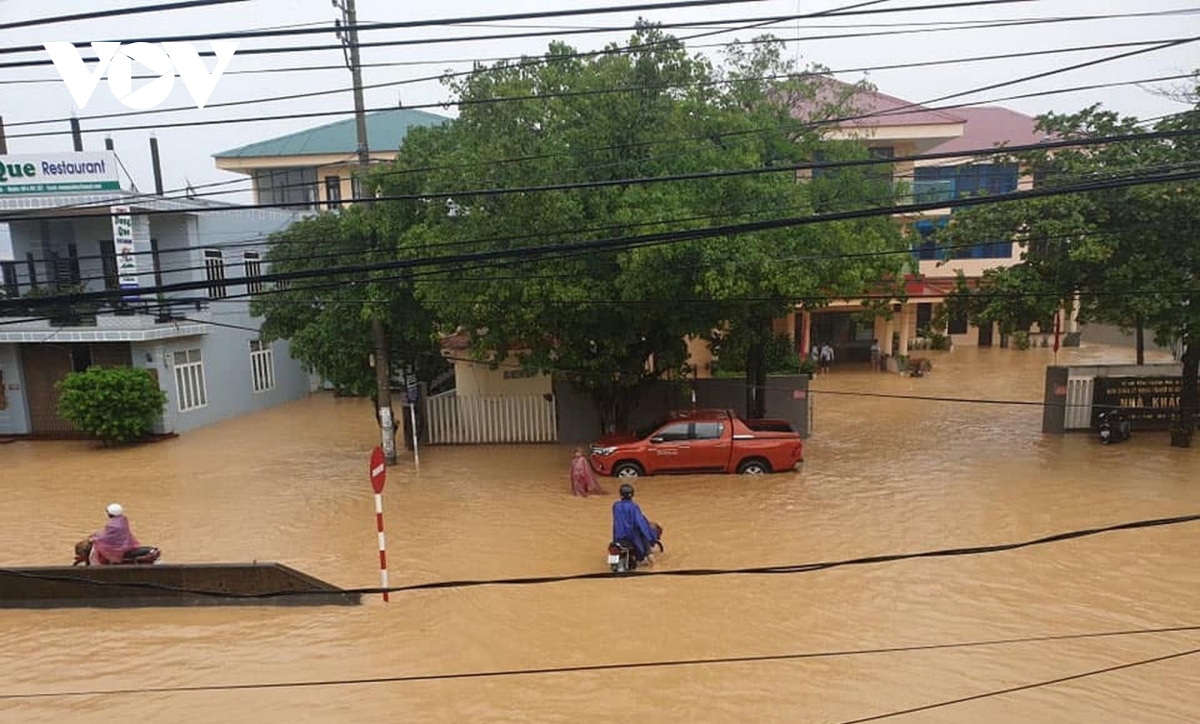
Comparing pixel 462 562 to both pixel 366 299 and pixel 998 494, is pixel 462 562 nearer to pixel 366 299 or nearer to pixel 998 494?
pixel 366 299

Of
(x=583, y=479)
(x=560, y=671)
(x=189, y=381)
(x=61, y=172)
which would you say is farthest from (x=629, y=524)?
(x=61, y=172)

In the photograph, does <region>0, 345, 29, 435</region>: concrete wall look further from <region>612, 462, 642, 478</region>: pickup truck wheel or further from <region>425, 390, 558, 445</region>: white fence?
<region>612, 462, 642, 478</region>: pickup truck wheel

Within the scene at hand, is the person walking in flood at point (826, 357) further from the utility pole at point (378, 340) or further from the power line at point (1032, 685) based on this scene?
the power line at point (1032, 685)

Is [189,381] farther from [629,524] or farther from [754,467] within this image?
[629,524]

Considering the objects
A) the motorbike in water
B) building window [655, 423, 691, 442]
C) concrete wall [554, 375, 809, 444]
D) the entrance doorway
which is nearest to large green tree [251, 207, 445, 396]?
concrete wall [554, 375, 809, 444]

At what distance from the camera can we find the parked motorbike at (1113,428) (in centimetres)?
1514

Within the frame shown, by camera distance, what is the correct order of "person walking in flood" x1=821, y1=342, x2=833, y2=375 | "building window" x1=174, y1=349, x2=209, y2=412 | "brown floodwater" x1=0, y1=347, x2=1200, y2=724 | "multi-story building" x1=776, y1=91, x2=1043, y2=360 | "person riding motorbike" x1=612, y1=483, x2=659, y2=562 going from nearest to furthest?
"brown floodwater" x1=0, y1=347, x2=1200, y2=724 < "person riding motorbike" x1=612, y1=483, x2=659, y2=562 < "building window" x1=174, y1=349, x2=209, y2=412 < "multi-story building" x1=776, y1=91, x2=1043, y2=360 < "person walking in flood" x1=821, y1=342, x2=833, y2=375

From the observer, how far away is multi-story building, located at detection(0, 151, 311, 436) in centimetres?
1805

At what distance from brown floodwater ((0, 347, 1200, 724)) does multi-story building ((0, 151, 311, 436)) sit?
4778mm

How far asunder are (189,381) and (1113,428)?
22.8 meters

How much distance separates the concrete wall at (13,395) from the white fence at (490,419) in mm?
11926

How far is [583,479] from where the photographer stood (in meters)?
12.5

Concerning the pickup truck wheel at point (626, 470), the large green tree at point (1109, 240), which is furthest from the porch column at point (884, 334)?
the pickup truck wheel at point (626, 470)

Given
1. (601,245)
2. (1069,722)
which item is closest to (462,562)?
(601,245)
